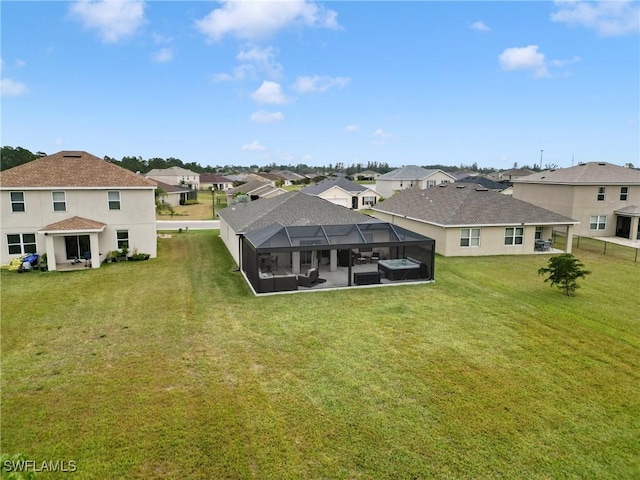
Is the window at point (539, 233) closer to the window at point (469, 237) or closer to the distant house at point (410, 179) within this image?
the window at point (469, 237)

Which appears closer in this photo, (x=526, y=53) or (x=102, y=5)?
(x=102, y=5)

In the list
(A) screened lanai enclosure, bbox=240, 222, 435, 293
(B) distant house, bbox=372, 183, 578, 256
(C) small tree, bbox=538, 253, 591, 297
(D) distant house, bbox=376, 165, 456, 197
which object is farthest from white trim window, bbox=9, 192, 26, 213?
(D) distant house, bbox=376, 165, 456, 197

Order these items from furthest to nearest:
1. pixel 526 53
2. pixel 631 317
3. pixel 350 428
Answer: pixel 526 53, pixel 631 317, pixel 350 428

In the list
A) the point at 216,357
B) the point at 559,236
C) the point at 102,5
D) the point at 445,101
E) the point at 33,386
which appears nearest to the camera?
the point at 33,386

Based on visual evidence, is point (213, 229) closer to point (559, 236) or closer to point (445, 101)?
point (445, 101)

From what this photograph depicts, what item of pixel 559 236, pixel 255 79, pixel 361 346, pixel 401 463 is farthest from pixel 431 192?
pixel 401 463

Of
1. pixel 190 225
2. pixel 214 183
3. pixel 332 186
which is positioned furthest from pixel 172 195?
pixel 214 183

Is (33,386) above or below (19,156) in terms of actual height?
below
